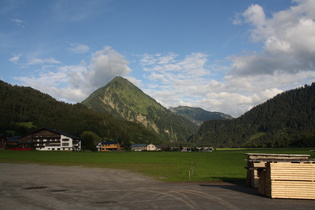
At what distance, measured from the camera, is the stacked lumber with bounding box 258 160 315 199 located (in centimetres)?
1911

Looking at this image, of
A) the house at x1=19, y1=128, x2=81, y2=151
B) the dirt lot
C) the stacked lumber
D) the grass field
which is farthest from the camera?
the house at x1=19, y1=128, x2=81, y2=151

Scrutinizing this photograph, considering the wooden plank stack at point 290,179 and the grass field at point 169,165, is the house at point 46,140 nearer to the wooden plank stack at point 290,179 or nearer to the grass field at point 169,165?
the grass field at point 169,165

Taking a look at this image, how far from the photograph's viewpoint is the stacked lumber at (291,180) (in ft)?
62.7

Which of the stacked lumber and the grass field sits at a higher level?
the stacked lumber

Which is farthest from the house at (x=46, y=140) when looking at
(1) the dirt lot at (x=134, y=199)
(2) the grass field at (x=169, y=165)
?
(1) the dirt lot at (x=134, y=199)

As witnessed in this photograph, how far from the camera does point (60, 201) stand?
1727 centimetres

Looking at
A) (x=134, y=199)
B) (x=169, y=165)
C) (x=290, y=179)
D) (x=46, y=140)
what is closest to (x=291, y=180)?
(x=290, y=179)

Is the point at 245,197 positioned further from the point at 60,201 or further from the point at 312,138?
the point at 312,138

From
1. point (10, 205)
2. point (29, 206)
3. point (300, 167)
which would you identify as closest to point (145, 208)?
point (29, 206)

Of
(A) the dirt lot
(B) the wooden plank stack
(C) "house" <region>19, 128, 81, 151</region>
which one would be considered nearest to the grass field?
(A) the dirt lot

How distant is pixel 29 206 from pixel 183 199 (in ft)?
31.9

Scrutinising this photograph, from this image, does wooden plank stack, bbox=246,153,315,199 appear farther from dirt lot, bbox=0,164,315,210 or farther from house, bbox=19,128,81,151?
house, bbox=19,128,81,151

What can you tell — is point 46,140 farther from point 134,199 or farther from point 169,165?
point 134,199

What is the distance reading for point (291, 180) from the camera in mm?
19516
